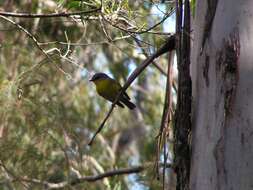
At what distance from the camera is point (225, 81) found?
240 cm

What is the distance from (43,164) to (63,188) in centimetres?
43

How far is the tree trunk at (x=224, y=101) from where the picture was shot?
229cm

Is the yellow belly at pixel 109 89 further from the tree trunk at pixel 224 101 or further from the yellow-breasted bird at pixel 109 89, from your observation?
the tree trunk at pixel 224 101

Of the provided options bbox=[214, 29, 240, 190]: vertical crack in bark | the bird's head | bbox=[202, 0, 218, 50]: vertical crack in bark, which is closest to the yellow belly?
the bird's head

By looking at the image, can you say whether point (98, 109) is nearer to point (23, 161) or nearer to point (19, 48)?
point (19, 48)

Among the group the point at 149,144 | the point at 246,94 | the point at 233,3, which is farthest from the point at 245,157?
the point at 149,144

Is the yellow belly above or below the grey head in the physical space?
below

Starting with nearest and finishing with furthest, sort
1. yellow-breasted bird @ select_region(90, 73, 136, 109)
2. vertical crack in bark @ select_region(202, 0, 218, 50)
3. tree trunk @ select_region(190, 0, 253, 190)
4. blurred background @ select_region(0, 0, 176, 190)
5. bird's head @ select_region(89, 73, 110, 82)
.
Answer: tree trunk @ select_region(190, 0, 253, 190) → vertical crack in bark @ select_region(202, 0, 218, 50) → blurred background @ select_region(0, 0, 176, 190) → yellow-breasted bird @ select_region(90, 73, 136, 109) → bird's head @ select_region(89, 73, 110, 82)

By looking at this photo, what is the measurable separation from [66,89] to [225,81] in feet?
20.2

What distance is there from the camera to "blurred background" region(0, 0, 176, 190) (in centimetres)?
374

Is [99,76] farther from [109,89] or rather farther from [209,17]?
[209,17]

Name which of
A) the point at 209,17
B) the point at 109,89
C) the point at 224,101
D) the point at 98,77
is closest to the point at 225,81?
the point at 224,101

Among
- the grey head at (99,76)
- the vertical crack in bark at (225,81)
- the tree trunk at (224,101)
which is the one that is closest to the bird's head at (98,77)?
the grey head at (99,76)

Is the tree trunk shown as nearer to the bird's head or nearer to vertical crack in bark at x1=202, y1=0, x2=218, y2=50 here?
vertical crack in bark at x1=202, y1=0, x2=218, y2=50
